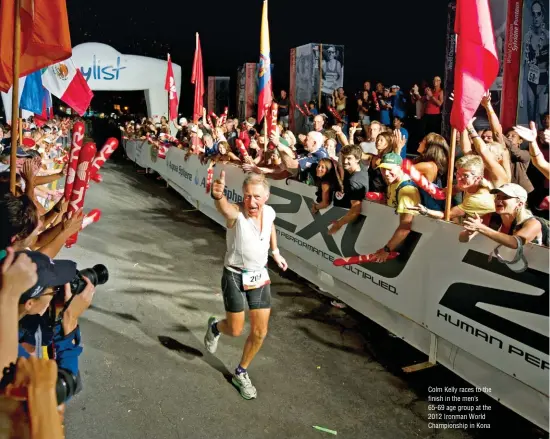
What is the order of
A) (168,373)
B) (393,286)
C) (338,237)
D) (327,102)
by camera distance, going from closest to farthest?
(168,373) < (393,286) < (338,237) < (327,102)

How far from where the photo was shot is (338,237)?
22.5ft

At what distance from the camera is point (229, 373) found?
497 centimetres

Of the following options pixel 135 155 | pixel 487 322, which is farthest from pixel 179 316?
pixel 135 155

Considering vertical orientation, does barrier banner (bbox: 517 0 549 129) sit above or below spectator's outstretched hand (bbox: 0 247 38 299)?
above

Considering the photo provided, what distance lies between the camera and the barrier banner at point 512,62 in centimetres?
920

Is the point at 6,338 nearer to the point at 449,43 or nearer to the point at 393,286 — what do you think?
the point at 393,286

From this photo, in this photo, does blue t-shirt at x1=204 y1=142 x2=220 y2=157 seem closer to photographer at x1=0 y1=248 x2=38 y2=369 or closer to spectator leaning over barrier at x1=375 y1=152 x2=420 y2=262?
spectator leaning over barrier at x1=375 y1=152 x2=420 y2=262

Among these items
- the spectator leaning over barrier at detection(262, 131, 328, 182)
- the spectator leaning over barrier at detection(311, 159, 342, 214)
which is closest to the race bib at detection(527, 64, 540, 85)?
the spectator leaning over barrier at detection(262, 131, 328, 182)

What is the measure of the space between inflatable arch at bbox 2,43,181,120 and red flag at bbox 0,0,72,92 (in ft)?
65.3

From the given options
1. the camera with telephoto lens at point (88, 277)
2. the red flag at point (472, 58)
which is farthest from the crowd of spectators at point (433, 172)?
the camera with telephoto lens at point (88, 277)

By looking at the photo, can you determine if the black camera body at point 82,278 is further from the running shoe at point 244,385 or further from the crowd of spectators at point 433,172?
the crowd of spectators at point 433,172

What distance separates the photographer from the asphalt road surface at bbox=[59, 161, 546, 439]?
4.09 m

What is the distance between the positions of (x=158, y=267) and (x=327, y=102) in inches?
397

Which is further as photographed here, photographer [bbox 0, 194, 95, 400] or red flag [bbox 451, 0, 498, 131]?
red flag [bbox 451, 0, 498, 131]
